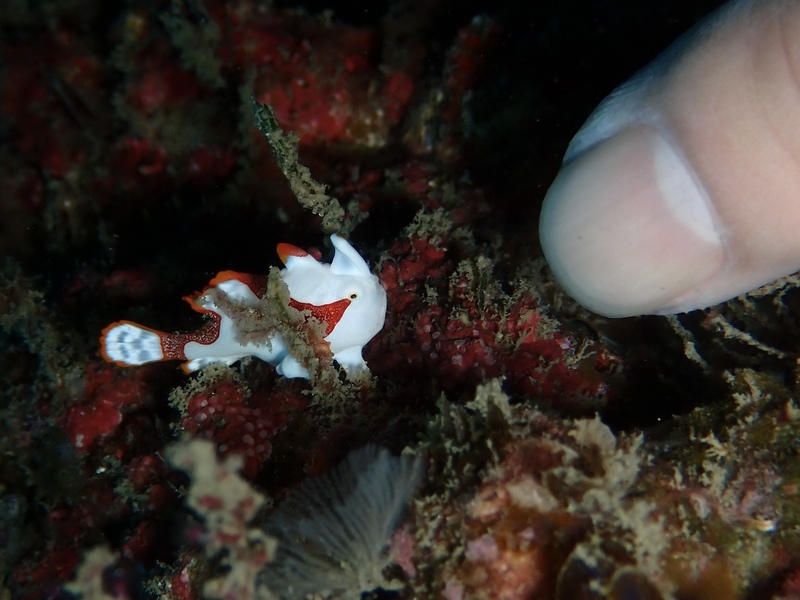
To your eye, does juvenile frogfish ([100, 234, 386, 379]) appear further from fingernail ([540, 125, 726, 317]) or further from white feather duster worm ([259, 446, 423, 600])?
fingernail ([540, 125, 726, 317])

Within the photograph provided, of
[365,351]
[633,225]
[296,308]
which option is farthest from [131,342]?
[633,225]

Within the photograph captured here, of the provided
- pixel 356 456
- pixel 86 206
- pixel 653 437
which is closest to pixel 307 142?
pixel 86 206

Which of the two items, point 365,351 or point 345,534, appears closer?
point 345,534

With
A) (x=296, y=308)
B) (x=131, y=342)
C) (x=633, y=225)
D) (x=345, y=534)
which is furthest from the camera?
(x=131, y=342)

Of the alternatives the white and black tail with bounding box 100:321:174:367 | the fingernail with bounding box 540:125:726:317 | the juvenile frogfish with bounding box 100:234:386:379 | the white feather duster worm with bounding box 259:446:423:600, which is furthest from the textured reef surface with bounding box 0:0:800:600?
the fingernail with bounding box 540:125:726:317

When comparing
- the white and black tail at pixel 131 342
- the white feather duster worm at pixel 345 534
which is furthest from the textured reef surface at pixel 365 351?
the white and black tail at pixel 131 342

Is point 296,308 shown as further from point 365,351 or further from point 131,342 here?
point 131,342
